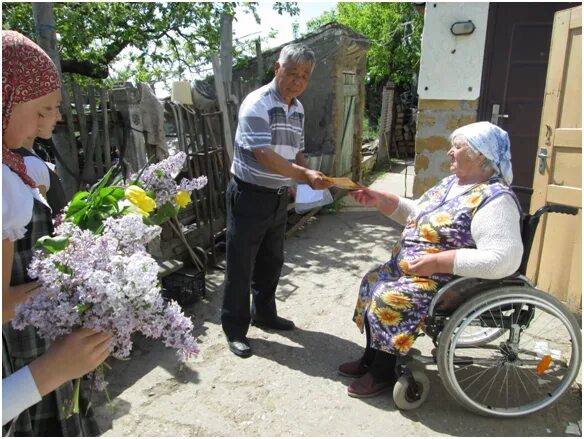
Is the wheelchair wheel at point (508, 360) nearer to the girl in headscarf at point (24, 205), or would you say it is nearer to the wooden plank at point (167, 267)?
the girl in headscarf at point (24, 205)

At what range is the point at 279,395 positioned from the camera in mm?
2664

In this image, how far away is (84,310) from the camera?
1.02 m

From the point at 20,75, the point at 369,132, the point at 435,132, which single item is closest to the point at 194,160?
the point at 435,132

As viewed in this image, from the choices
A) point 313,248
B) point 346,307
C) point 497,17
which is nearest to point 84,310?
point 346,307

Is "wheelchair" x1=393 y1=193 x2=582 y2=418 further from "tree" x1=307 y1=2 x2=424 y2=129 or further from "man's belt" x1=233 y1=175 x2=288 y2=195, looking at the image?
"tree" x1=307 y1=2 x2=424 y2=129

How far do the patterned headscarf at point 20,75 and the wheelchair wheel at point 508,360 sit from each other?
195 centimetres

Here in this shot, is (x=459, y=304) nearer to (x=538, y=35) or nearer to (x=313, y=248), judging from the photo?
(x=313, y=248)

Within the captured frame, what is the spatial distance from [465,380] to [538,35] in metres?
3.99

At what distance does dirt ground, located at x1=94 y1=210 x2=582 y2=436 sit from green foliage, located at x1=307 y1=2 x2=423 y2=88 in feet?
43.8

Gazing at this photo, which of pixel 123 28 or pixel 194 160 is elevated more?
pixel 123 28

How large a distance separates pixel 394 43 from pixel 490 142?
15.3 m

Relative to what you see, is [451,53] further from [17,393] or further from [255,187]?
[17,393]

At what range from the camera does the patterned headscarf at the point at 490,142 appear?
2293 mm

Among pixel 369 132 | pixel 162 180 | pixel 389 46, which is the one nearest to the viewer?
pixel 162 180
